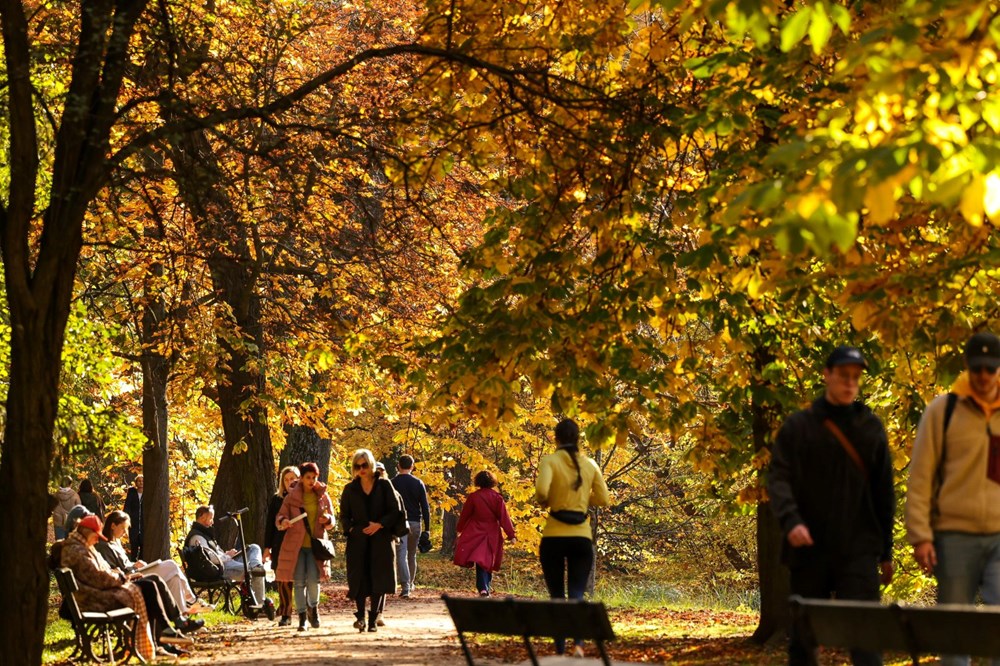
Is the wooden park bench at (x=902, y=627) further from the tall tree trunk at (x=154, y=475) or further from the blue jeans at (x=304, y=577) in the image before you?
the tall tree trunk at (x=154, y=475)

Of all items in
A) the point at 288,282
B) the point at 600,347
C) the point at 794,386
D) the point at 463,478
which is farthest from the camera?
the point at 463,478

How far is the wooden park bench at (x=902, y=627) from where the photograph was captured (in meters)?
5.68

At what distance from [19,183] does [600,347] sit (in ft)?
15.7

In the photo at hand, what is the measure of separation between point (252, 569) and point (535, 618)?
1334 cm

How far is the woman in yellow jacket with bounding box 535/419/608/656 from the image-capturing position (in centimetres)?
1283

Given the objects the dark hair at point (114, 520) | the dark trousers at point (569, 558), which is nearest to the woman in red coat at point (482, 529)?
the dark hair at point (114, 520)

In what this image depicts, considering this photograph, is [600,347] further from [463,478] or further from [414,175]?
[463,478]

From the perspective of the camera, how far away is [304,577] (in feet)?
59.1

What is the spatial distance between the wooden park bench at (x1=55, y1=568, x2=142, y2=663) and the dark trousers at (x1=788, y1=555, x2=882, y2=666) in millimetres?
7666

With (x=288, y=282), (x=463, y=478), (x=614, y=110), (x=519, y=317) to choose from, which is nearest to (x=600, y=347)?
(x=519, y=317)

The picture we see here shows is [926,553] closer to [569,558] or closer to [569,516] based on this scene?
[569,516]

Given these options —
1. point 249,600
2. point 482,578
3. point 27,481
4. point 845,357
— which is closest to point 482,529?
point 482,578

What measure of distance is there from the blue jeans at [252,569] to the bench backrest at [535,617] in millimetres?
12736

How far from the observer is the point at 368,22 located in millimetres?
25359
